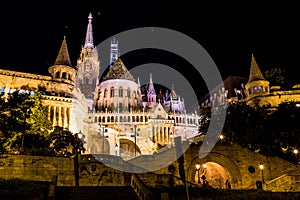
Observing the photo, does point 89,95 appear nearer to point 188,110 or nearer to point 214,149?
point 188,110

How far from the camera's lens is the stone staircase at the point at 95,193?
1711cm

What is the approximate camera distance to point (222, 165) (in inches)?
1148

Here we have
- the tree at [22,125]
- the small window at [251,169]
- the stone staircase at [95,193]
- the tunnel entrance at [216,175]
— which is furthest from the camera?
the tunnel entrance at [216,175]

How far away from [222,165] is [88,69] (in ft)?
207

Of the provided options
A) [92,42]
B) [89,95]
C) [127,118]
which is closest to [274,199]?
[127,118]

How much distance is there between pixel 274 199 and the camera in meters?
17.7

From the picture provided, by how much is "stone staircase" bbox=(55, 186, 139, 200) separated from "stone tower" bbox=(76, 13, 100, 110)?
62.3 meters

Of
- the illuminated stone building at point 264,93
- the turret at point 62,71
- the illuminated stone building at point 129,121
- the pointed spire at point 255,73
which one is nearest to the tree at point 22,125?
the turret at point 62,71

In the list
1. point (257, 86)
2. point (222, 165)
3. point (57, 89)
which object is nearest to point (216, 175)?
point (222, 165)

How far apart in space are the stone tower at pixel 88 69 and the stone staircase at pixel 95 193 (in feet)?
204

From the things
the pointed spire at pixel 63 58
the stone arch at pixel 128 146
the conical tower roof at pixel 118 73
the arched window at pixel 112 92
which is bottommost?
the stone arch at pixel 128 146

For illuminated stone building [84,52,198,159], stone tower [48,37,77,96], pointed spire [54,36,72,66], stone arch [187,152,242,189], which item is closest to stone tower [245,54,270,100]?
illuminated stone building [84,52,198,159]

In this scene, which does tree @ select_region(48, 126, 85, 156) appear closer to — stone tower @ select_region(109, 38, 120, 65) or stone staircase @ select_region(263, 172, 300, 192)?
stone staircase @ select_region(263, 172, 300, 192)

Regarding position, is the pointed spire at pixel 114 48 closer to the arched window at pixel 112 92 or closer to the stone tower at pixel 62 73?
the arched window at pixel 112 92
